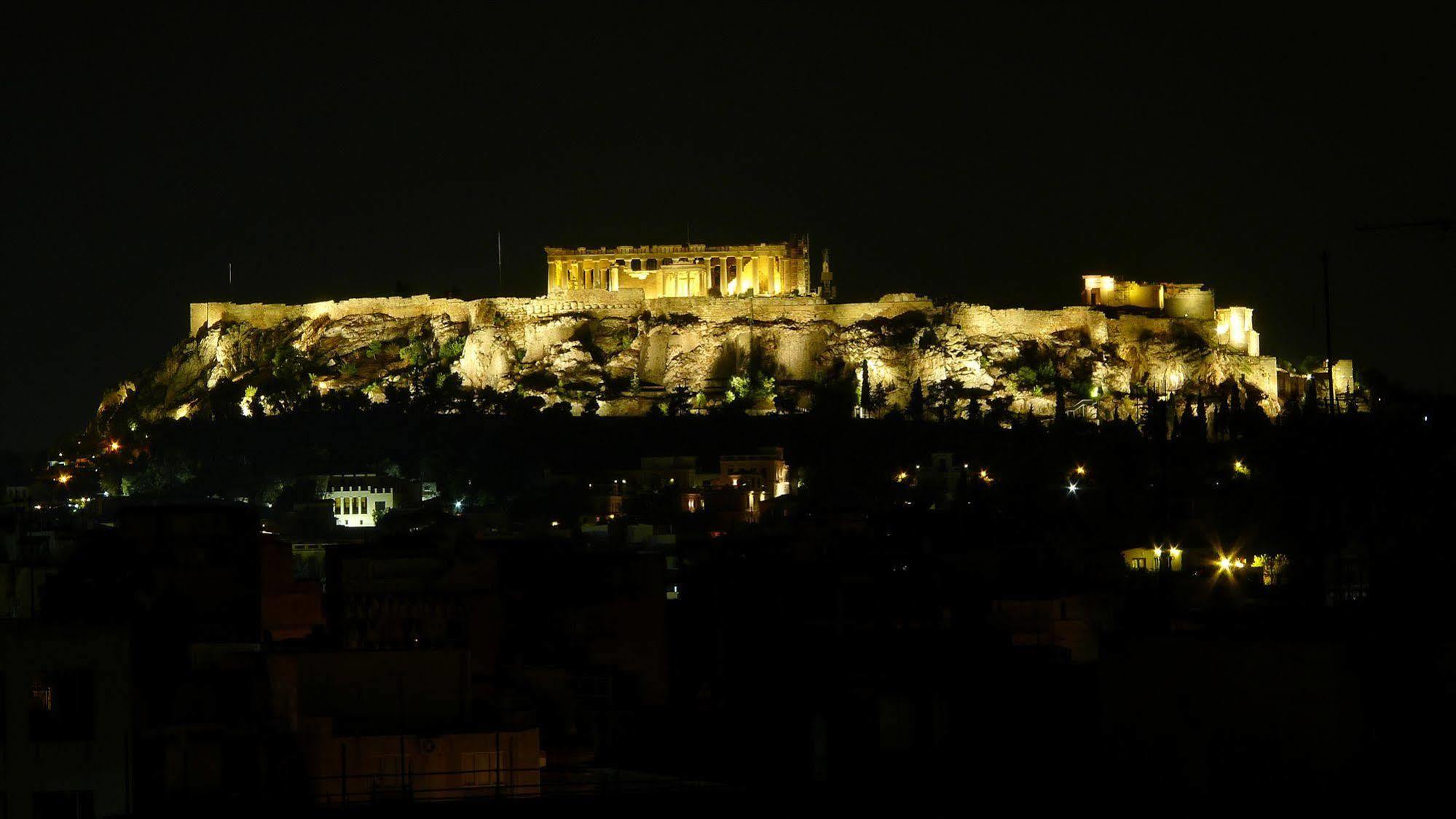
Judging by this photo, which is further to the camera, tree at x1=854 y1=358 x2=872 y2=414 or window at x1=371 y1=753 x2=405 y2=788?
tree at x1=854 y1=358 x2=872 y2=414

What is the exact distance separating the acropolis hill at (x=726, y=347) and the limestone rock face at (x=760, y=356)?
107 millimetres

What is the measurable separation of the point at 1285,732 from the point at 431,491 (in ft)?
243

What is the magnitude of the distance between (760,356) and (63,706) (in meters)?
91.1

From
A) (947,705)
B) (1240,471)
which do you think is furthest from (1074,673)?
(1240,471)

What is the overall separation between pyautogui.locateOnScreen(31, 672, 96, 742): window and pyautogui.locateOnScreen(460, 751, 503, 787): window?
3133mm

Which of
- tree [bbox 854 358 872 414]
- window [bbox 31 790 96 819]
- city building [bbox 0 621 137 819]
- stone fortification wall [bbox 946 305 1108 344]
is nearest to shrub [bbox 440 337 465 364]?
tree [bbox 854 358 872 414]

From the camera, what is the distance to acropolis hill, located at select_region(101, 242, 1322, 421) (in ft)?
346

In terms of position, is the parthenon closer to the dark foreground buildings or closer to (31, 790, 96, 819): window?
the dark foreground buildings

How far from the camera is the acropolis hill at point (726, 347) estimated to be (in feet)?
346

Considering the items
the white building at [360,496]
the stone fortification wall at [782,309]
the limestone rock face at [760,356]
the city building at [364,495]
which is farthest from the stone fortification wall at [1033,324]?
the white building at [360,496]

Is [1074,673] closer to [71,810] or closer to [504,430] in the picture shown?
[71,810]

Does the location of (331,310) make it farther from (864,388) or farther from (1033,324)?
(1033,324)

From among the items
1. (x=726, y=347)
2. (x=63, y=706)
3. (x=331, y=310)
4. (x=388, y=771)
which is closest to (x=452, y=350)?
(x=331, y=310)

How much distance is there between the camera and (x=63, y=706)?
1827 cm
